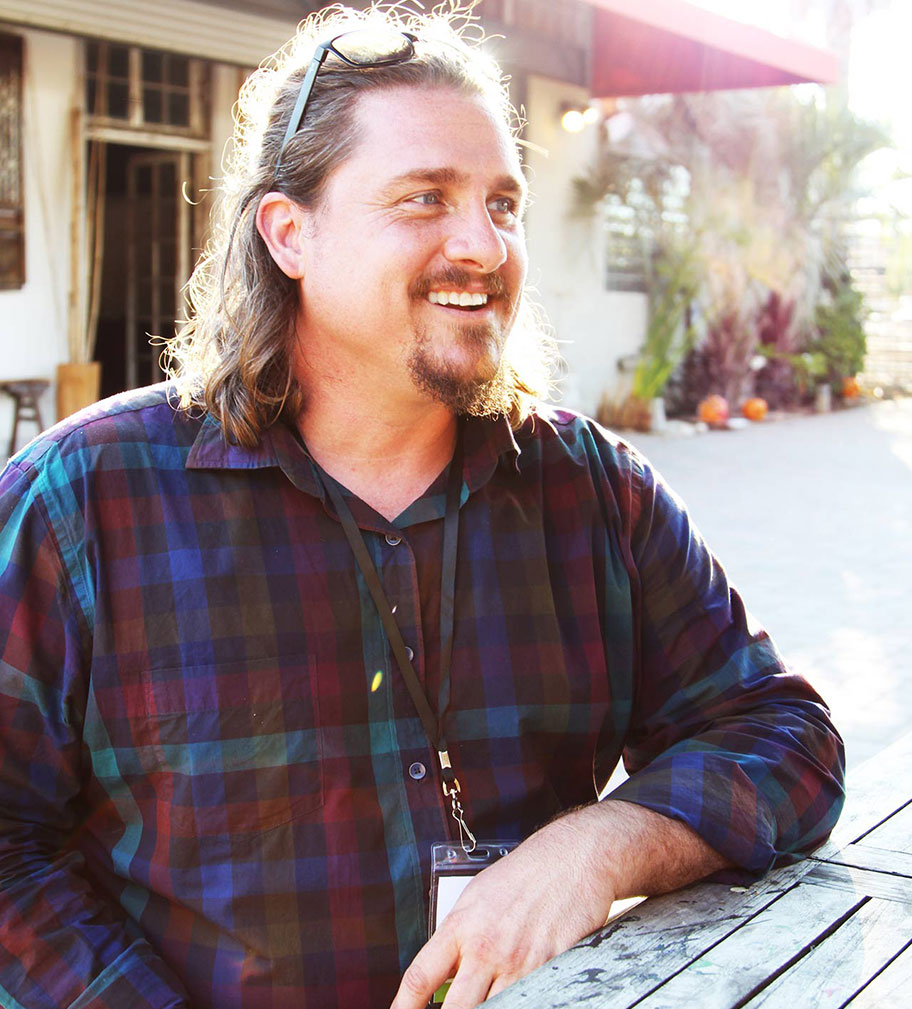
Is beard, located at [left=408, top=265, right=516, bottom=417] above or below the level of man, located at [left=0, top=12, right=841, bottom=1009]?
above

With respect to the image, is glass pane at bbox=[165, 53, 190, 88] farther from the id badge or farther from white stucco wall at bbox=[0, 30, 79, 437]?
the id badge

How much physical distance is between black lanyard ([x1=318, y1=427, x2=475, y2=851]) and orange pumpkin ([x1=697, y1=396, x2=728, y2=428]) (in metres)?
12.0

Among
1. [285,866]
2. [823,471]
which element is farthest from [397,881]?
[823,471]

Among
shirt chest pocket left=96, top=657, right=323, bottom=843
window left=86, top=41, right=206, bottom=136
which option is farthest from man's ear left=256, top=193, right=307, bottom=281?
window left=86, top=41, right=206, bottom=136

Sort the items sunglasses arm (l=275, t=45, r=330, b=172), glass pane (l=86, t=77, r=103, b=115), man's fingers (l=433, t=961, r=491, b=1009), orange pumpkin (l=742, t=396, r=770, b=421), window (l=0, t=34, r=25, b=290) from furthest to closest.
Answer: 1. orange pumpkin (l=742, t=396, r=770, b=421)
2. glass pane (l=86, t=77, r=103, b=115)
3. window (l=0, t=34, r=25, b=290)
4. sunglasses arm (l=275, t=45, r=330, b=172)
5. man's fingers (l=433, t=961, r=491, b=1009)

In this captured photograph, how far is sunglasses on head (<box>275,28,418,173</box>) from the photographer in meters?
1.99

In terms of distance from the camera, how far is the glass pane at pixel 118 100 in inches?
349

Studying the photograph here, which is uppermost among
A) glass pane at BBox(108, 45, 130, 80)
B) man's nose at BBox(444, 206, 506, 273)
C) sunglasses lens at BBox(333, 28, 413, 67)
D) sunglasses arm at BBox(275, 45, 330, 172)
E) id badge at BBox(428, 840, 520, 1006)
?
glass pane at BBox(108, 45, 130, 80)

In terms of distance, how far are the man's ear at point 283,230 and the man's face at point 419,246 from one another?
8 centimetres

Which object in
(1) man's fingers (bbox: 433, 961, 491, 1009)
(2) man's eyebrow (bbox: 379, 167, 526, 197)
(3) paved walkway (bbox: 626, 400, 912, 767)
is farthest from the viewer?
(3) paved walkway (bbox: 626, 400, 912, 767)

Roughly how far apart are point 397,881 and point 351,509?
0.52m

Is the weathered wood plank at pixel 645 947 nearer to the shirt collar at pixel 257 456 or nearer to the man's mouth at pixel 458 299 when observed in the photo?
the shirt collar at pixel 257 456

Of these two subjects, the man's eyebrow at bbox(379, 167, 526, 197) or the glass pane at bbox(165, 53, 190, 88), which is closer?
the man's eyebrow at bbox(379, 167, 526, 197)

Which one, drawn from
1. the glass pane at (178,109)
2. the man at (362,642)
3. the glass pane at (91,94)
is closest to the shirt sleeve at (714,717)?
the man at (362,642)
